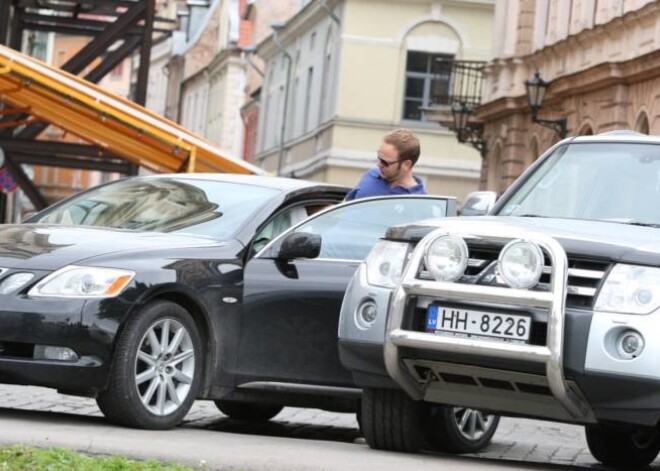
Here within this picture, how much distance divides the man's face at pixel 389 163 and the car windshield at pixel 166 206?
694 mm

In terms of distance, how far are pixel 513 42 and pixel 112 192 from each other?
88.4ft

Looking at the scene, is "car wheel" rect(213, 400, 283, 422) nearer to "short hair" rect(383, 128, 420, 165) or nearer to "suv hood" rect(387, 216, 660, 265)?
"short hair" rect(383, 128, 420, 165)

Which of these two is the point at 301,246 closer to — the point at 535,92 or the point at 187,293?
the point at 187,293

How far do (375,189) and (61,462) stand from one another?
13.8 ft

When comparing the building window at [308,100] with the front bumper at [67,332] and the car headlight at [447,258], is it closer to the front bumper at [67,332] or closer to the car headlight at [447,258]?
the front bumper at [67,332]

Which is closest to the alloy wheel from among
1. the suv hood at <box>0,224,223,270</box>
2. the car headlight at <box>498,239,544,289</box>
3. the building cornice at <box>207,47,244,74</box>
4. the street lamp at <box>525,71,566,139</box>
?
the suv hood at <box>0,224,223,270</box>

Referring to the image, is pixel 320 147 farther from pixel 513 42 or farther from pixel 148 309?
pixel 148 309

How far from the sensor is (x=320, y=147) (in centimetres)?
5247

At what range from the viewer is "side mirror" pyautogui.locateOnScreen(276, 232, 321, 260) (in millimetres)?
10016

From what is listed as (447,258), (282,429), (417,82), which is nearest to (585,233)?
(447,258)

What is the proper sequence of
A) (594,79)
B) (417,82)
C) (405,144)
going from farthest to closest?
1. (417,82)
2. (594,79)
3. (405,144)

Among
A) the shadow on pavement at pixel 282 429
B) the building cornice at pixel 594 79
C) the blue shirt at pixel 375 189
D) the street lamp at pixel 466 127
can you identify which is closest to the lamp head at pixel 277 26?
the street lamp at pixel 466 127

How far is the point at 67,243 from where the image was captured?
984cm

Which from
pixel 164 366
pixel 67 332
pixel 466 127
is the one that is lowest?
pixel 164 366
